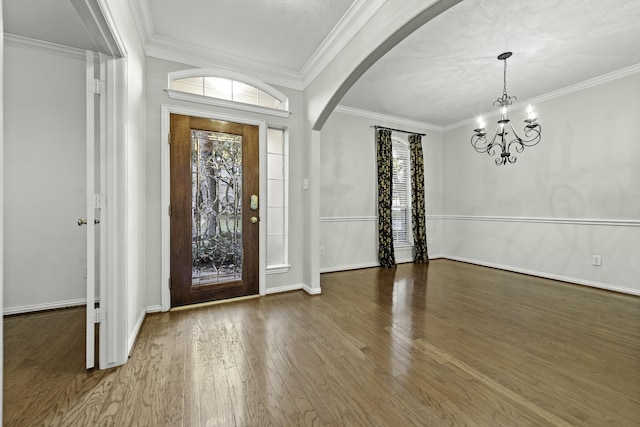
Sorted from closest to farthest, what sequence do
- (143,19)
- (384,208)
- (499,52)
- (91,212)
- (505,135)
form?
(91,212) → (143,19) → (499,52) → (505,135) → (384,208)

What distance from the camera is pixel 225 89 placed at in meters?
3.15

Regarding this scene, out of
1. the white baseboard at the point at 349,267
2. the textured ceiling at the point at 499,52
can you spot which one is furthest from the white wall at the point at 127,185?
the white baseboard at the point at 349,267

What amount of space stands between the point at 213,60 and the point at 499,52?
10.3 feet

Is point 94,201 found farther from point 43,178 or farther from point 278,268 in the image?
point 278,268

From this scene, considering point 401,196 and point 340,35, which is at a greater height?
point 340,35

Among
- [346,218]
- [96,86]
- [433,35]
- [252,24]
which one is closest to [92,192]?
[96,86]

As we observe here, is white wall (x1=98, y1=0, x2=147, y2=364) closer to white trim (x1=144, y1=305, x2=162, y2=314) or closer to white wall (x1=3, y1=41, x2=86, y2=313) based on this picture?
white trim (x1=144, y1=305, x2=162, y2=314)

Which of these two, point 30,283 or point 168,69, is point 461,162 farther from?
point 30,283

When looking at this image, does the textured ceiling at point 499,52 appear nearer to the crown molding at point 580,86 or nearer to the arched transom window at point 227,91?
the crown molding at point 580,86

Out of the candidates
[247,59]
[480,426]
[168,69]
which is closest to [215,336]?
[480,426]

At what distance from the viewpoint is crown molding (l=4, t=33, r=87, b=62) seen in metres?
2.63

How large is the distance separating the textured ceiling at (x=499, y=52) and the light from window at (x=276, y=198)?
147 centimetres

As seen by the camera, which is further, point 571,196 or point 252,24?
point 571,196

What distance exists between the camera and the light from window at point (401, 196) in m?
5.34
